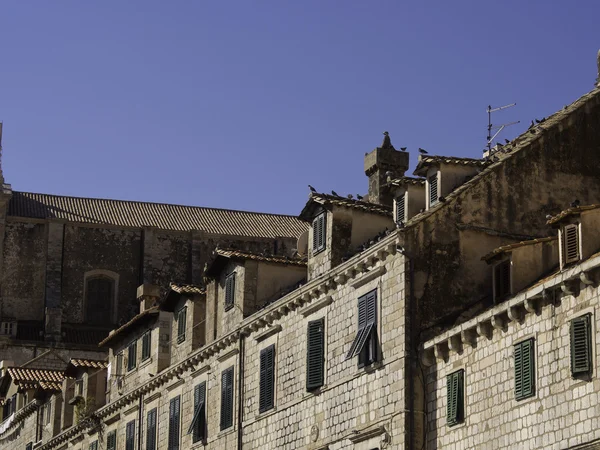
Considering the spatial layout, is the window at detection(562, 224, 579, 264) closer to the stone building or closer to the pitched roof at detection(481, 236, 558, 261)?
the stone building

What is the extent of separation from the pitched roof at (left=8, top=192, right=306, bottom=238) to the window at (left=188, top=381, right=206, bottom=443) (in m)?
38.9

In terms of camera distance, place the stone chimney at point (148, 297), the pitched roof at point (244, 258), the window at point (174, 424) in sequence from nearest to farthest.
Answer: the pitched roof at point (244, 258) < the window at point (174, 424) < the stone chimney at point (148, 297)

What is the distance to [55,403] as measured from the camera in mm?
55844

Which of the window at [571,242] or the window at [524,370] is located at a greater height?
the window at [571,242]

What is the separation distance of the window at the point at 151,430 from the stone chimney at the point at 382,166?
409 inches

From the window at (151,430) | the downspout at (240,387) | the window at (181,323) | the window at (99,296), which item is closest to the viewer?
the downspout at (240,387)

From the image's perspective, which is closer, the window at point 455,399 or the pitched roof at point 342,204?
the window at point 455,399

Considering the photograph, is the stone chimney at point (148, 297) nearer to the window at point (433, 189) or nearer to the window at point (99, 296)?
the window at point (433, 189)

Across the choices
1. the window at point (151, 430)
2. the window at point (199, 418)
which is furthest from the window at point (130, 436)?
the window at point (199, 418)

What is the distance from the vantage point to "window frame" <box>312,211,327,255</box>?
34.3m

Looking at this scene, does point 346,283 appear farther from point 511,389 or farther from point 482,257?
point 511,389

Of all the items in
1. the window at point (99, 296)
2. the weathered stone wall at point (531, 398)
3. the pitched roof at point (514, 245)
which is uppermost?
the window at point (99, 296)

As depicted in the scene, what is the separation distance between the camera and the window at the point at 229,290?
38.8m

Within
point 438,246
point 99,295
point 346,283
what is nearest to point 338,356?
point 346,283
